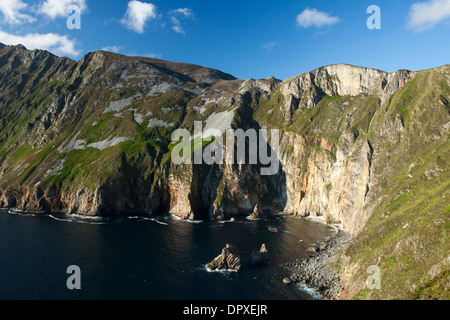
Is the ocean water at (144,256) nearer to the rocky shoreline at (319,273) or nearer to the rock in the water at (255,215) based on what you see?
the rocky shoreline at (319,273)

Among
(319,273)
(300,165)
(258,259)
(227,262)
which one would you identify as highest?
(300,165)

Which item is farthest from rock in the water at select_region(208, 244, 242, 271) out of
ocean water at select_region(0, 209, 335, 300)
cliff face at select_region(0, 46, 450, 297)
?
cliff face at select_region(0, 46, 450, 297)

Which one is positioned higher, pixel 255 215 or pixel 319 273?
pixel 255 215

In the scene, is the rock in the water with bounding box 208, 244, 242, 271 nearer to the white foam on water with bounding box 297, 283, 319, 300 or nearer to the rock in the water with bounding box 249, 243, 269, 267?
the rock in the water with bounding box 249, 243, 269, 267

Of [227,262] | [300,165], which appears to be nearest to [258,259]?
[227,262]

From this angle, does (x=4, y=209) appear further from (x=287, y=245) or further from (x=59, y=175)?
(x=287, y=245)

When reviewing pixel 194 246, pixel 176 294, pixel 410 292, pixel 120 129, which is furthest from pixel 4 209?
pixel 410 292

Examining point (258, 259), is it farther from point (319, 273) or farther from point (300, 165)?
point (300, 165)

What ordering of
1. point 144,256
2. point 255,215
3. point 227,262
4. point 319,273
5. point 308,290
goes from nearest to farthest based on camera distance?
point 308,290
point 319,273
point 227,262
point 144,256
point 255,215
